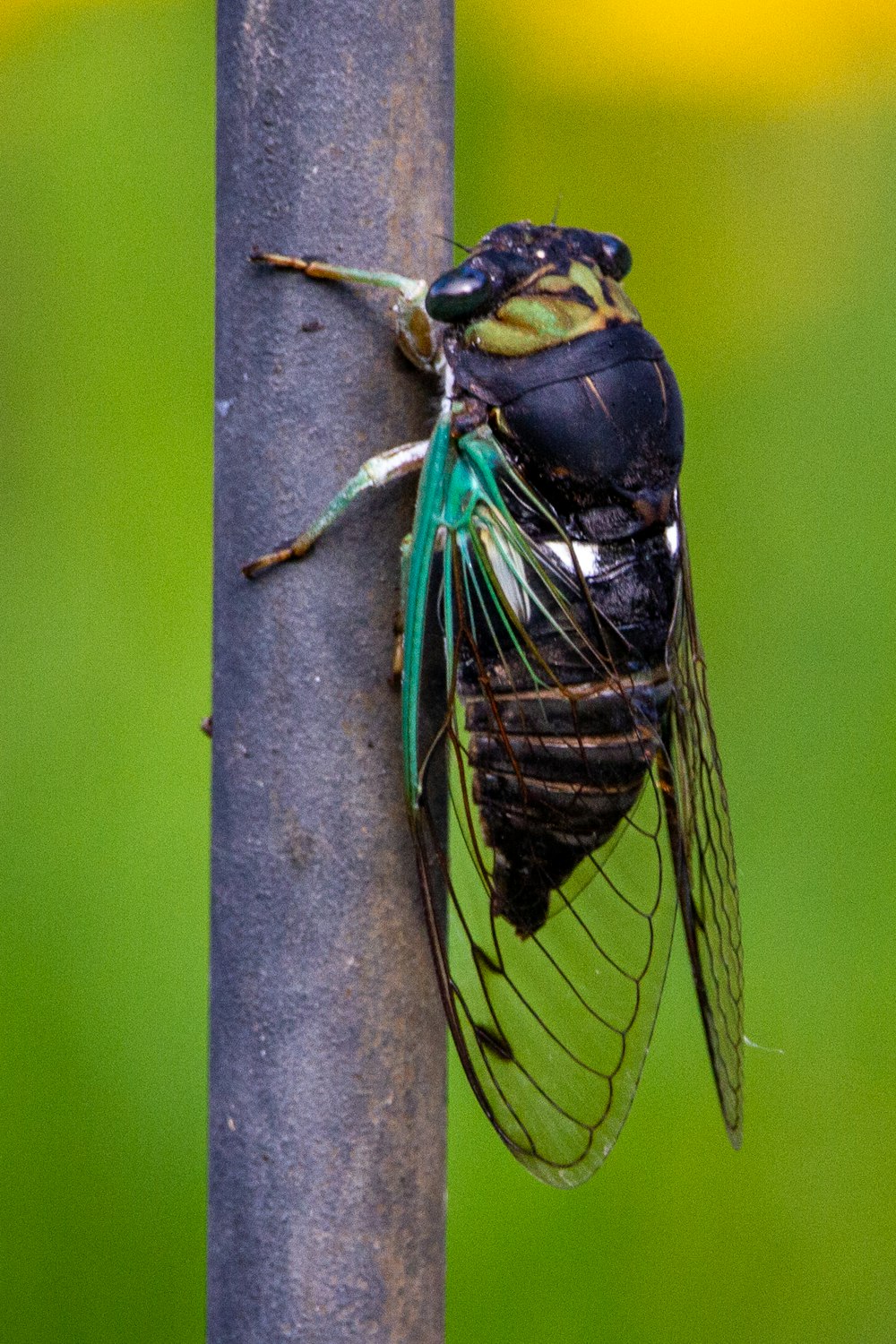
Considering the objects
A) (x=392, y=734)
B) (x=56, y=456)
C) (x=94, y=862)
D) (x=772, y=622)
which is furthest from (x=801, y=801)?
(x=392, y=734)

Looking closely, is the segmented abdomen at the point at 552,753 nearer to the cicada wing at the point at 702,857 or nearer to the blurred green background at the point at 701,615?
the cicada wing at the point at 702,857

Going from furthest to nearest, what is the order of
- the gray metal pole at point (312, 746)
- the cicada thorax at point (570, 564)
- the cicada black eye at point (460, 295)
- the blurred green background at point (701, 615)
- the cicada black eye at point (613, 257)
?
the blurred green background at point (701, 615)
the cicada black eye at point (613, 257)
the cicada thorax at point (570, 564)
the cicada black eye at point (460, 295)
the gray metal pole at point (312, 746)

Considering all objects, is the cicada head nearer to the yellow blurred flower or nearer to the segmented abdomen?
the segmented abdomen

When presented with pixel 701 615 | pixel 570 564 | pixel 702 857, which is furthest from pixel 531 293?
pixel 701 615

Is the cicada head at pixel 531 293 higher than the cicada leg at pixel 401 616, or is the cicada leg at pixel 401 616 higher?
the cicada head at pixel 531 293

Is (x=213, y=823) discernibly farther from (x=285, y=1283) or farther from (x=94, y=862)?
(x=94, y=862)

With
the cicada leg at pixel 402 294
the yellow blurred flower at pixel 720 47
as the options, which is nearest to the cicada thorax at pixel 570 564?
the cicada leg at pixel 402 294

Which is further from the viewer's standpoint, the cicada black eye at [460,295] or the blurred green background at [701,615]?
the blurred green background at [701,615]

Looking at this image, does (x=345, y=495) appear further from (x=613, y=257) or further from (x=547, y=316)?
(x=613, y=257)
